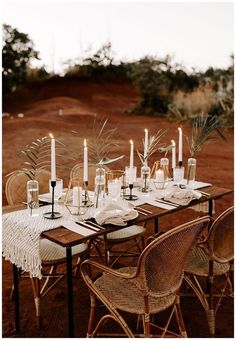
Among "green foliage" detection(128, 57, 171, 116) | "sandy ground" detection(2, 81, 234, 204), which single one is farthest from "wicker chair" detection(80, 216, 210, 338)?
"green foliage" detection(128, 57, 171, 116)

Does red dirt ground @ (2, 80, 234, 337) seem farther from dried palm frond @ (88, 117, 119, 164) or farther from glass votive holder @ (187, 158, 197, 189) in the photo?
glass votive holder @ (187, 158, 197, 189)

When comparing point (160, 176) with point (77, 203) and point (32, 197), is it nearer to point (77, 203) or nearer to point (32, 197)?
point (77, 203)

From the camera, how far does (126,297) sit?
216 centimetres

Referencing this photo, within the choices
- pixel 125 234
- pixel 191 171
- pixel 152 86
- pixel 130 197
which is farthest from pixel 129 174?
pixel 152 86

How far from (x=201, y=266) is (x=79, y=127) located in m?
8.32

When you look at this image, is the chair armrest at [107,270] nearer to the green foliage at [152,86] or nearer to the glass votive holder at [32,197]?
the glass votive holder at [32,197]

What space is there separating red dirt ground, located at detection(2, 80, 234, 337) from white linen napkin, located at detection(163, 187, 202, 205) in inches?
29.0

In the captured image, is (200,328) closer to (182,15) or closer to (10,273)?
(10,273)

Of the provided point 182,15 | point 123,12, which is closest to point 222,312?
point 182,15

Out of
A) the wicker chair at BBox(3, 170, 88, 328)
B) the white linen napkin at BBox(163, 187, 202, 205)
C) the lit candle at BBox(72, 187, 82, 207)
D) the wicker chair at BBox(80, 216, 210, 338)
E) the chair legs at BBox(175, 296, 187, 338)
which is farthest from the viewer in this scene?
the white linen napkin at BBox(163, 187, 202, 205)

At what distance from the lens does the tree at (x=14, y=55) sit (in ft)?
50.0

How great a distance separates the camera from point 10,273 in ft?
10.9

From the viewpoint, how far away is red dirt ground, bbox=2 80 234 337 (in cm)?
434

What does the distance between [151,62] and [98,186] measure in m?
12.1
